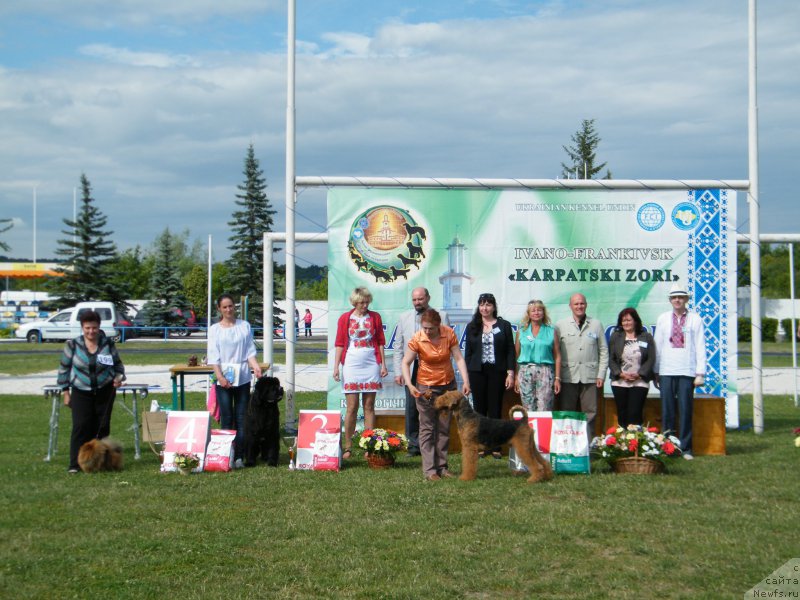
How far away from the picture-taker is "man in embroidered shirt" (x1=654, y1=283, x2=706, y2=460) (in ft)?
30.5

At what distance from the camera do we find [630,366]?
9.29 metres

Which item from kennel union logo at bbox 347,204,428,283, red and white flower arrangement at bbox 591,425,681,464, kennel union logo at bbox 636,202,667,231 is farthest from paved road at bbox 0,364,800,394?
red and white flower arrangement at bbox 591,425,681,464

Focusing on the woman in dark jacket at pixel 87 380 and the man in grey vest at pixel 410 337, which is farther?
the man in grey vest at pixel 410 337

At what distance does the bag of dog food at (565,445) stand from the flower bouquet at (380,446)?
1.16m

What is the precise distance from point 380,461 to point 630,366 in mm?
2908

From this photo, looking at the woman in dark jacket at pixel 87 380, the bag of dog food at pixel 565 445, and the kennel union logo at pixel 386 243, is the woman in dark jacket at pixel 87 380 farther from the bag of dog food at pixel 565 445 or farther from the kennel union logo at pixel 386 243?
the bag of dog food at pixel 565 445

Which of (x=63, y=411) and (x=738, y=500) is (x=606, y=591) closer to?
(x=738, y=500)

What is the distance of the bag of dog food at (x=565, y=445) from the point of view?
8430mm

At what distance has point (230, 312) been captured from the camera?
28.8ft

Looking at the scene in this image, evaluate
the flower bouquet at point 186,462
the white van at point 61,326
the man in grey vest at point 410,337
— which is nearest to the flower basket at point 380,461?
the man in grey vest at point 410,337

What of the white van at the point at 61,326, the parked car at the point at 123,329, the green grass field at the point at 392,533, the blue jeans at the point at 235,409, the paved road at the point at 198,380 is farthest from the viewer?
the white van at the point at 61,326

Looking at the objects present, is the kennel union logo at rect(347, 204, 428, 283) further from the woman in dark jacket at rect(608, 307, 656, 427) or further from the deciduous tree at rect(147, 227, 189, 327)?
the deciduous tree at rect(147, 227, 189, 327)

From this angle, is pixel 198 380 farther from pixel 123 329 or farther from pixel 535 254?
pixel 123 329

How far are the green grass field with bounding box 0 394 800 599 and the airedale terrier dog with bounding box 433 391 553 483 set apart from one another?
0.67ft
